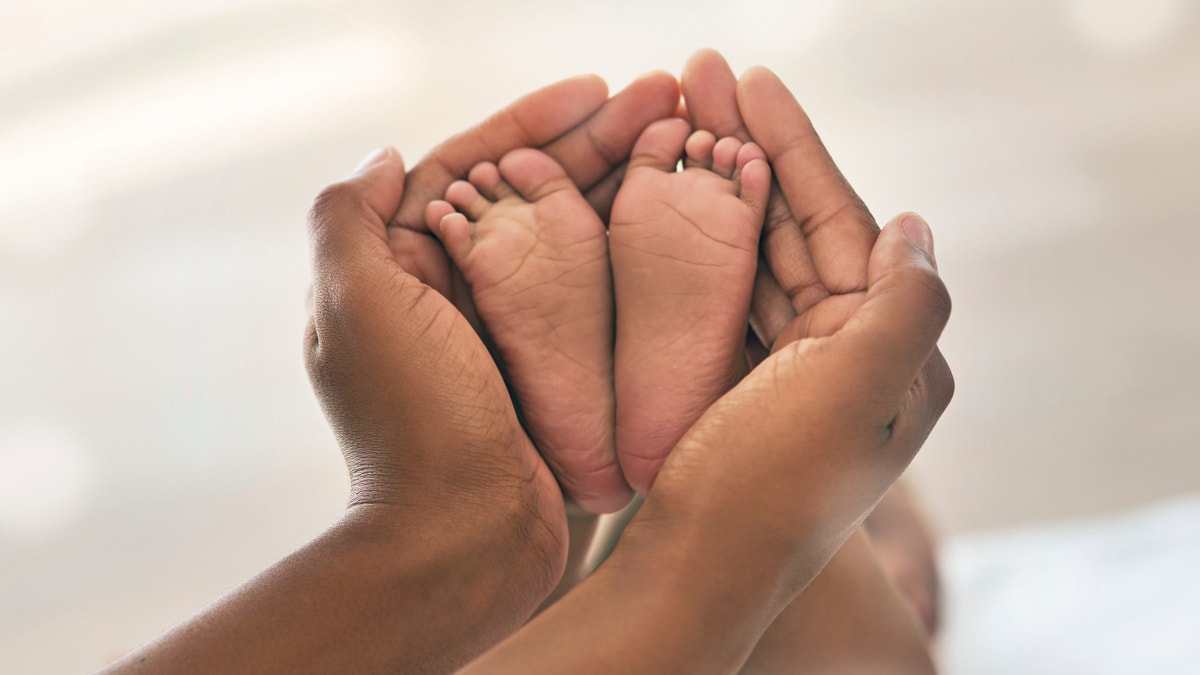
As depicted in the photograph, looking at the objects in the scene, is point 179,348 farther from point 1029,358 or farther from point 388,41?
point 1029,358

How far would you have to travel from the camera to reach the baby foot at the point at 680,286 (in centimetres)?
87

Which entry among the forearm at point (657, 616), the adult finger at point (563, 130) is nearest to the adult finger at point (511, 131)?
the adult finger at point (563, 130)

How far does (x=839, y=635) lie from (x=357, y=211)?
57 cm

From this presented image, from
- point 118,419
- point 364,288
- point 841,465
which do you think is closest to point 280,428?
point 118,419

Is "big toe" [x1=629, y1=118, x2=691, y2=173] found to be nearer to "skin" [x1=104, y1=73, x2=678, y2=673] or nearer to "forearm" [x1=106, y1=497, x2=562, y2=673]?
"skin" [x1=104, y1=73, x2=678, y2=673]

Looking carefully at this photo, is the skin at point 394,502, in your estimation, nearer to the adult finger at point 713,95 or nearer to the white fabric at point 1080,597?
the adult finger at point 713,95

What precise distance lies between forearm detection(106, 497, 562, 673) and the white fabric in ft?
1.44

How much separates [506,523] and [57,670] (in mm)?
725

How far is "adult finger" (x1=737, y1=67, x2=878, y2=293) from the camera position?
2.77 feet

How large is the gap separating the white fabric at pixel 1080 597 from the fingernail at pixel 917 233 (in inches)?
15.1

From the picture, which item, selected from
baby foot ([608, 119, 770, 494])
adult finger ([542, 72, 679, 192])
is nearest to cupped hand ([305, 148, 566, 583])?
baby foot ([608, 119, 770, 494])

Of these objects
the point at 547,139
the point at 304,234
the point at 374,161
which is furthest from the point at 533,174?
the point at 304,234

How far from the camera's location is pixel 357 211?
0.91 m

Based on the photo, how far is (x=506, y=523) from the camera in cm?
82
